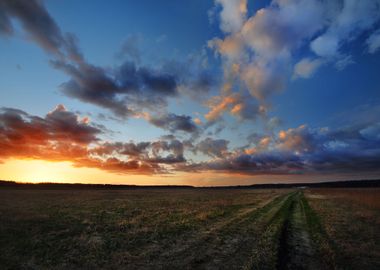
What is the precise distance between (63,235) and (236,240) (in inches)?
421

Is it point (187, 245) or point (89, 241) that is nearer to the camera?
point (187, 245)

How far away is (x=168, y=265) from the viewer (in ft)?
35.2

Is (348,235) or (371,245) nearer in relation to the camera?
(371,245)

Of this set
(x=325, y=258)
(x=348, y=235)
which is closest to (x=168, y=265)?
(x=325, y=258)

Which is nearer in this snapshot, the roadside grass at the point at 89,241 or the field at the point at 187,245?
the field at the point at 187,245

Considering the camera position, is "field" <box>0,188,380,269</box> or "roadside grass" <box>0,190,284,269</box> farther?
"roadside grass" <box>0,190,284,269</box>

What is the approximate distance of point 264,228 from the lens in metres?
18.2

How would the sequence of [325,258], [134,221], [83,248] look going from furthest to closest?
[134,221] < [83,248] < [325,258]

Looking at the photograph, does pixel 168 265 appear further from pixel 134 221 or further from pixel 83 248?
pixel 134 221

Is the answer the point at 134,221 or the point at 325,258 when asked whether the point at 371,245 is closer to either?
the point at 325,258

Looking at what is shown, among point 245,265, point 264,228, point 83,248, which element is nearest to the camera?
point 245,265

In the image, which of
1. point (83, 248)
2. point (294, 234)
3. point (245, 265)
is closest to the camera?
point (245, 265)

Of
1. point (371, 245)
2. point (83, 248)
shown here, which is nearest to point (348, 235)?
point (371, 245)

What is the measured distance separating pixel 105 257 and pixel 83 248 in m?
2.26
